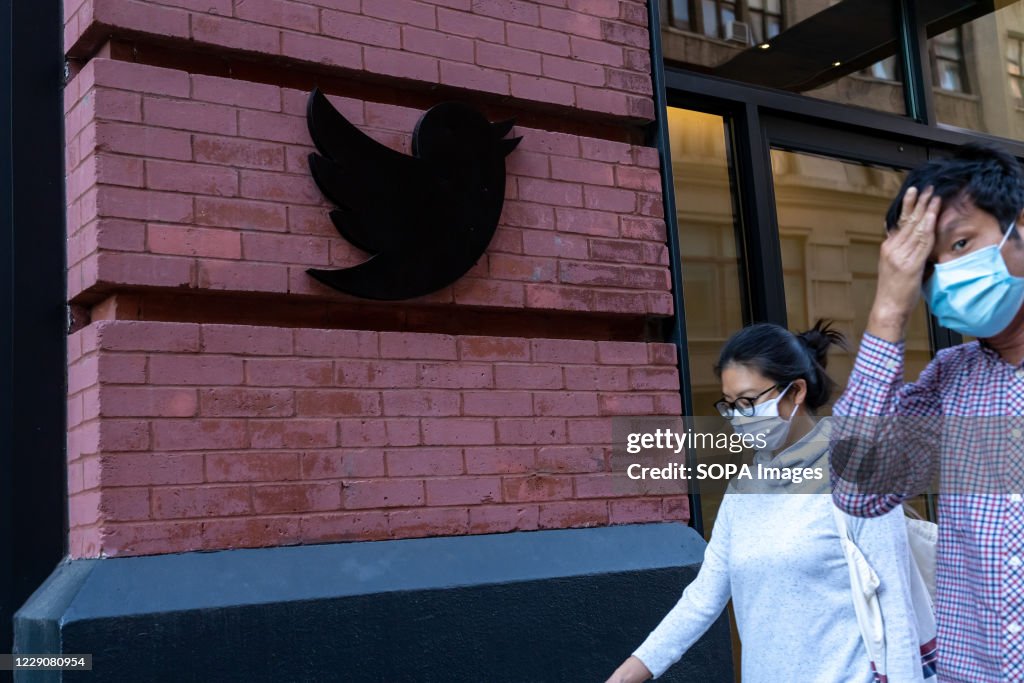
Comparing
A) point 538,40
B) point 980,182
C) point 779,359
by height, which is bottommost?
point 779,359

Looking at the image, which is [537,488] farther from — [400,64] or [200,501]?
[400,64]

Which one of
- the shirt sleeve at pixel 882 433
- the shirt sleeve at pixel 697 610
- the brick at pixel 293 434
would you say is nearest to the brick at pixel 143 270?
the brick at pixel 293 434

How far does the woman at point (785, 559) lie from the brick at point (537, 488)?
114cm

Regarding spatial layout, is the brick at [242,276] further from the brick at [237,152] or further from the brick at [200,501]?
Result: the brick at [200,501]

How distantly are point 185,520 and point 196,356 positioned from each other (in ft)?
1.67

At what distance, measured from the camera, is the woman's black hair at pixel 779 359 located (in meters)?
3.34

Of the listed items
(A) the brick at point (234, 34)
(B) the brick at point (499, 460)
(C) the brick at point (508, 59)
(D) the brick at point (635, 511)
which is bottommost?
(D) the brick at point (635, 511)

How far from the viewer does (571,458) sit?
453 centimetres

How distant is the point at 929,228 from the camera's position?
7.13 feet

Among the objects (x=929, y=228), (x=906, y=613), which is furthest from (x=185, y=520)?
(x=929, y=228)

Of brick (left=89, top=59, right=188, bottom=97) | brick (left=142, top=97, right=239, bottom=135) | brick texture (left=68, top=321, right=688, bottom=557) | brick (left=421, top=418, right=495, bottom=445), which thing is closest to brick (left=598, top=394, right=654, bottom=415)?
brick texture (left=68, top=321, right=688, bottom=557)

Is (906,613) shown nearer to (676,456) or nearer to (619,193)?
(676,456)

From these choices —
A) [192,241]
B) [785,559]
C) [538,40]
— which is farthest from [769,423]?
[538,40]

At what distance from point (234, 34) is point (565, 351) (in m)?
1.69
